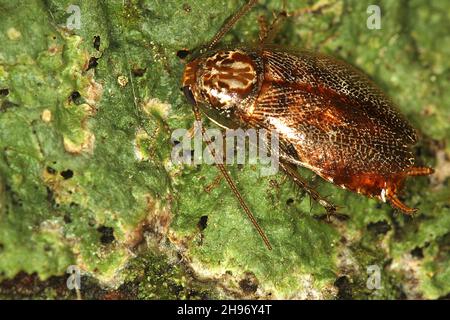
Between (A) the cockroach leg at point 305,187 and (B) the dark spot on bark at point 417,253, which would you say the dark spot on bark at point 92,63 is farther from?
(B) the dark spot on bark at point 417,253

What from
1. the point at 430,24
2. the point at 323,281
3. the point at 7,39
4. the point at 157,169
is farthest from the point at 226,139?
the point at 430,24

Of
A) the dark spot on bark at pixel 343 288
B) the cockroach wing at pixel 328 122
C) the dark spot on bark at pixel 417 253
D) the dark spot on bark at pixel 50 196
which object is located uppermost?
the cockroach wing at pixel 328 122

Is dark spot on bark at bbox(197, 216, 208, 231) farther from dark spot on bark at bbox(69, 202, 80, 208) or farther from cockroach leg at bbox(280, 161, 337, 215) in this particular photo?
dark spot on bark at bbox(69, 202, 80, 208)

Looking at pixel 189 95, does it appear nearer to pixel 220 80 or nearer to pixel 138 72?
pixel 220 80

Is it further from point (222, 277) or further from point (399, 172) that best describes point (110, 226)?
point (399, 172)

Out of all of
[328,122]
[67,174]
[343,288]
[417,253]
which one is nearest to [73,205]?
[67,174]

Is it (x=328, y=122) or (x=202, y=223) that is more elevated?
(x=328, y=122)

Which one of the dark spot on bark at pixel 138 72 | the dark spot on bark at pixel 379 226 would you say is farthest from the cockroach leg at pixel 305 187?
the dark spot on bark at pixel 138 72
